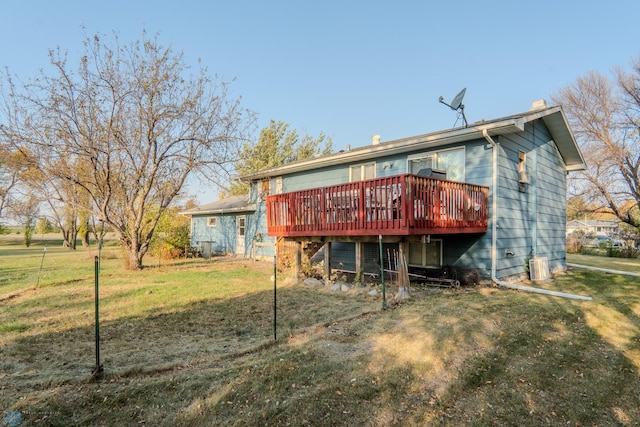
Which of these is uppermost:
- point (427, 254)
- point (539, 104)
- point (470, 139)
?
point (539, 104)

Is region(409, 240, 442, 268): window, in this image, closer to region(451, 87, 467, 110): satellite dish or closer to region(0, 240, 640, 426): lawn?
region(0, 240, 640, 426): lawn

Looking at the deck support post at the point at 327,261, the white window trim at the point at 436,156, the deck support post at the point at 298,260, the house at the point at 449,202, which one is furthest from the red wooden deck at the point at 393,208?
the deck support post at the point at 327,261

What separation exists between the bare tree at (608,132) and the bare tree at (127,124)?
2202cm

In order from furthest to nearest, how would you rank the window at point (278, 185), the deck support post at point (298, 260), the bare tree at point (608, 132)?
the bare tree at point (608, 132) < the window at point (278, 185) < the deck support post at point (298, 260)

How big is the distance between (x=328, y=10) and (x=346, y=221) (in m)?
9.88

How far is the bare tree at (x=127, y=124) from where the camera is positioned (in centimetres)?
1047

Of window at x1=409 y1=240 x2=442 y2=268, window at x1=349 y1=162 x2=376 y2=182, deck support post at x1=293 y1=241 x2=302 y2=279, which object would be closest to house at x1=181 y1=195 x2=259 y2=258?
window at x1=349 y1=162 x2=376 y2=182

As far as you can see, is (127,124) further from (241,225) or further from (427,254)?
(427,254)

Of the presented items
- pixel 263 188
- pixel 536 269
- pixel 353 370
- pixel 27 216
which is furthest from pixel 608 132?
pixel 27 216

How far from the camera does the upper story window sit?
8803 mm

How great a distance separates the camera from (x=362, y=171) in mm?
11062

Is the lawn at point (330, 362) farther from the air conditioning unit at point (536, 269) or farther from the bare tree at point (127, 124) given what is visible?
the bare tree at point (127, 124)

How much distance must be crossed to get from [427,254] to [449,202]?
2.54 m

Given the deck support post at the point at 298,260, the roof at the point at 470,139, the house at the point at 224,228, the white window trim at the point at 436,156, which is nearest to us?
the roof at the point at 470,139
